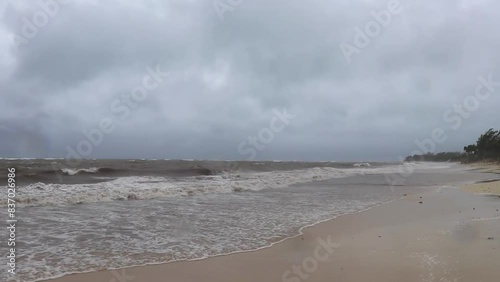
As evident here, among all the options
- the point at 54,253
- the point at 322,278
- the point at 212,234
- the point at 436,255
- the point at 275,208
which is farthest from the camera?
the point at 275,208

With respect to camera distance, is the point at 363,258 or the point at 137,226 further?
the point at 137,226

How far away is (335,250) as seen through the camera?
7.04 metres

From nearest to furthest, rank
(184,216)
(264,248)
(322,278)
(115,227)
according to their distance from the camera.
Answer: (322,278) < (264,248) < (115,227) < (184,216)

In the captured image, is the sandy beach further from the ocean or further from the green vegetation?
the green vegetation

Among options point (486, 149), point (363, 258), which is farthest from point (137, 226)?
point (486, 149)

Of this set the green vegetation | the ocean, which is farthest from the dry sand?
the green vegetation

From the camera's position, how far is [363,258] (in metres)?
6.36

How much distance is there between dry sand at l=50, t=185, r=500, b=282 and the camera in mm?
5441

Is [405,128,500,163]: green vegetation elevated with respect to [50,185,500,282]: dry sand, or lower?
elevated

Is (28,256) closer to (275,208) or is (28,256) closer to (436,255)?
(436,255)

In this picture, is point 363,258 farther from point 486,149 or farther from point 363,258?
point 486,149

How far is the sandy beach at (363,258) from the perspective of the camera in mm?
5453

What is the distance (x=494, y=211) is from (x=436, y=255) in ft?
20.5

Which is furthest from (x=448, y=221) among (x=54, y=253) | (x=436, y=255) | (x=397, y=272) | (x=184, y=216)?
(x=54, y=253)
